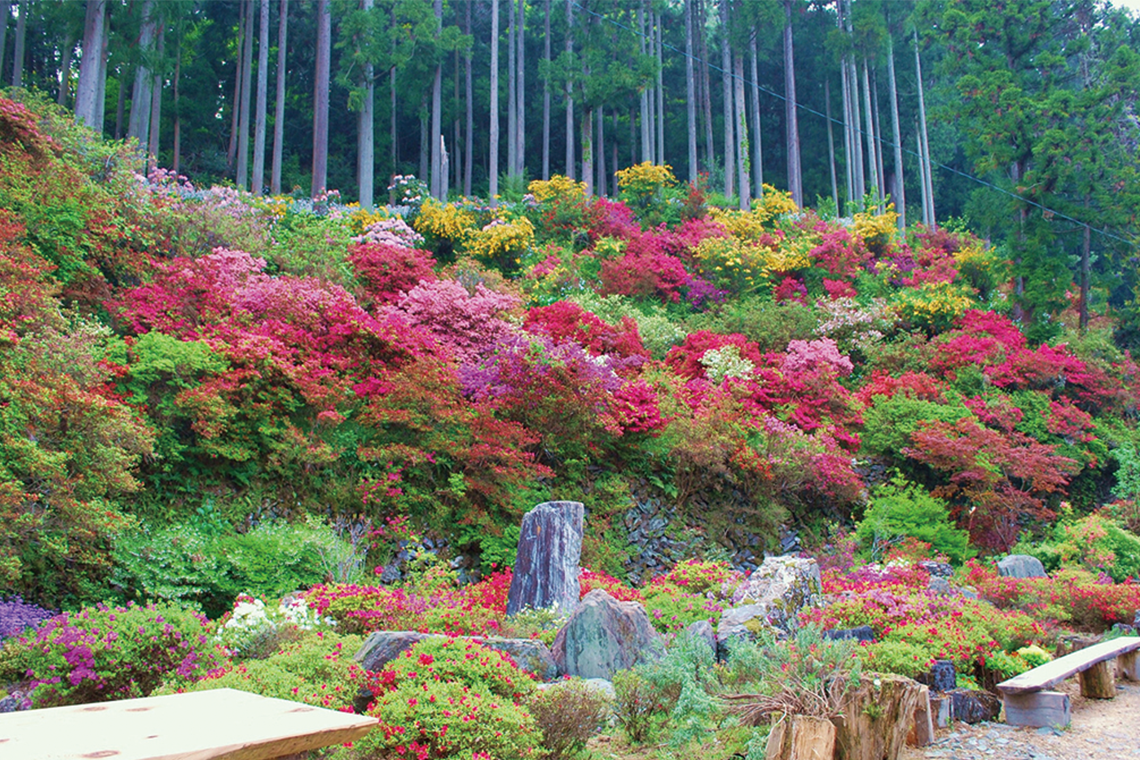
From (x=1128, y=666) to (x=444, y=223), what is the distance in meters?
14.6

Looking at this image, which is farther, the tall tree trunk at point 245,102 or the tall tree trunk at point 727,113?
the tall tree trunk at point 727,113

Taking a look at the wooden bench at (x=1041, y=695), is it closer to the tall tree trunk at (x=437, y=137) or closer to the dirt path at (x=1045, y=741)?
the dirt path at (x=1045, y=741)

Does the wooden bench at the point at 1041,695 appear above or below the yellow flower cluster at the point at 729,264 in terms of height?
below

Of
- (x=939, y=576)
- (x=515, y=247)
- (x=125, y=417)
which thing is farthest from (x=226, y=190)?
(x=939, y=576)

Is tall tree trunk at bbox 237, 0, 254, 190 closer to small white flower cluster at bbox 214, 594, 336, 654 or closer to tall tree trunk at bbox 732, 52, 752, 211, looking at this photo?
tall tree trunk at bbox 732, 52, 752, 211

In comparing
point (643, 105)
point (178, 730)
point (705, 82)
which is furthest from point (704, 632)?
point (705, 82)

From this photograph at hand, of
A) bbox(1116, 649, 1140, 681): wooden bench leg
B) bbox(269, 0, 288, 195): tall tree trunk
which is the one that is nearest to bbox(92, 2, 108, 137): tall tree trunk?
bbox(269, 0, 288, 195): tall tree trunk

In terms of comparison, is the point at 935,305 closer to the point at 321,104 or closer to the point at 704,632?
the point at 704,632

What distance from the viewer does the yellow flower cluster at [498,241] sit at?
16781 mm

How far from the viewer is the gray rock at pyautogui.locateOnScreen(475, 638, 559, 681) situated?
205 inches

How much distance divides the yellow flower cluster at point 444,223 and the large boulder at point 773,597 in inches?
455

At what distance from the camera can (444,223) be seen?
1720cm

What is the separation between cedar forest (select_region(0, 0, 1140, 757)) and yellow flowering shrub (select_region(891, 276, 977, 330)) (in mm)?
89

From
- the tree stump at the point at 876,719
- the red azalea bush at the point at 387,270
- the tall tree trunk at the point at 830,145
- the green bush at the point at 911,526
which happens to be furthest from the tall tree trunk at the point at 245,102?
the tall tree trunk at the point at 830,145
